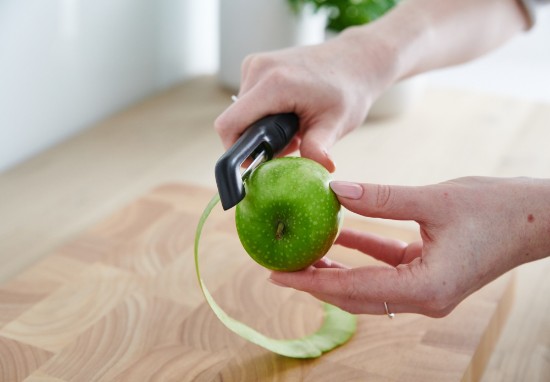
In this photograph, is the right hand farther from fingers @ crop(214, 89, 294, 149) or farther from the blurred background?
the blurred background

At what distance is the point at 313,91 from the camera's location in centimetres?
99

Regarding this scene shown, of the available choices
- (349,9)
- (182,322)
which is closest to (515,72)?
(349,9)

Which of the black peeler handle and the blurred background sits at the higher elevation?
the black peeler handle

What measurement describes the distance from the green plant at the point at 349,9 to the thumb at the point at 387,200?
0.89 m

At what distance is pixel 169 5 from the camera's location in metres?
1.83

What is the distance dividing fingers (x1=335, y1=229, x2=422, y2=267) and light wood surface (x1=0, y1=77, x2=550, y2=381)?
18 cm

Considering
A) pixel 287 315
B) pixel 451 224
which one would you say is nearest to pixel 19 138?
pixel 287 315

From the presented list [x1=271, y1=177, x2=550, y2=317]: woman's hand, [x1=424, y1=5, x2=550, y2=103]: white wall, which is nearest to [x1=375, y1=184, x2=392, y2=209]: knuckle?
[x1=271, y1=177, x2=550, y2=317]: woman's hand

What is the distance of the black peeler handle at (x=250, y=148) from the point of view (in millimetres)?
809

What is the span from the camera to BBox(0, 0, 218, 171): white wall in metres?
1.45

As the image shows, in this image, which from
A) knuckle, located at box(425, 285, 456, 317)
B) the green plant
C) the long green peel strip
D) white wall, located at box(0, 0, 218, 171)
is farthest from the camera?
the green plant

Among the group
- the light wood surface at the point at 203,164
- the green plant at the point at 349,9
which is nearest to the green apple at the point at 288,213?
the light wood surface at the point at 203,164

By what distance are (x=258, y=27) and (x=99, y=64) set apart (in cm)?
34

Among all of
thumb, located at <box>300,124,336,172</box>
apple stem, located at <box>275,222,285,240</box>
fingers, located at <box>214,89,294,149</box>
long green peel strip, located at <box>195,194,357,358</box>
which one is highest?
fingers, located at <box>214,89,294,149</box>
